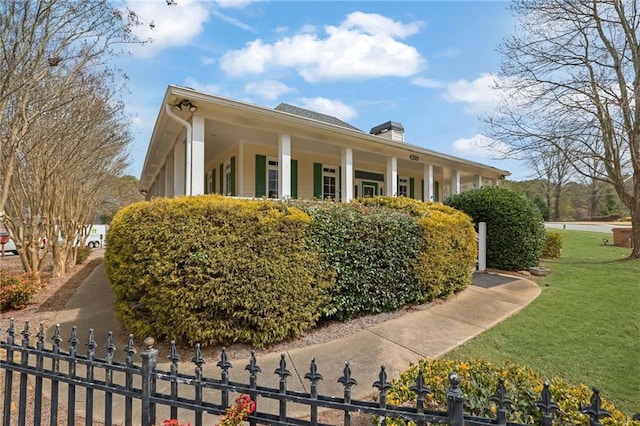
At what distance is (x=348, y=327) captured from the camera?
197 inches

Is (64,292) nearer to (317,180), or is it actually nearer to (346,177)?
(346,177)

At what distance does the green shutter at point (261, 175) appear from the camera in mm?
11008

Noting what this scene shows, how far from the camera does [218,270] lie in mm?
4148

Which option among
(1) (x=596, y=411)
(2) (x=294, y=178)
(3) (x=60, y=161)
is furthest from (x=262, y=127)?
(1) (x=596, y=411)

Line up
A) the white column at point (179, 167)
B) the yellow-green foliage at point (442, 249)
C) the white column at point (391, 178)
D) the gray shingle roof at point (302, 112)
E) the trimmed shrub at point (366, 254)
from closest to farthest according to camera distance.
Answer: the trimmed shrub at point (366, 254)
the yellow-green foliage at point (442, 249)
the white column at point (179, 167)
the white column at point (391, 178)
the gray shingle roof at point (302, 112)

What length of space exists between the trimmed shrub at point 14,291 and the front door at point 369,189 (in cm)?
1132

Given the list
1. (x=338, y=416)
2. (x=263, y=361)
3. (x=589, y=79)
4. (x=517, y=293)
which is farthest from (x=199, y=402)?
(x=589, y=79)

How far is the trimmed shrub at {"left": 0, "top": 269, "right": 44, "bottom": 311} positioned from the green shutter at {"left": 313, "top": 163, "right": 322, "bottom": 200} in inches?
332

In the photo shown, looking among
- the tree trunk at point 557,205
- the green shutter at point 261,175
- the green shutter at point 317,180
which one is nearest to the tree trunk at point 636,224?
the green shutter at point 317,180

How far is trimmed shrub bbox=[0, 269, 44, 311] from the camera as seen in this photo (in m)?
6.97

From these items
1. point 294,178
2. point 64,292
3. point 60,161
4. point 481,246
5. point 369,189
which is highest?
point 60,161

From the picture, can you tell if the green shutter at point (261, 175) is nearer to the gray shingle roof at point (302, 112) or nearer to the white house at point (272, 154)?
the white house at point (272, 154)

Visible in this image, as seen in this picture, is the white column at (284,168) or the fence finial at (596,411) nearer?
the fence finial at (596,411)

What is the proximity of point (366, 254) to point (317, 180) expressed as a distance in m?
7.72
